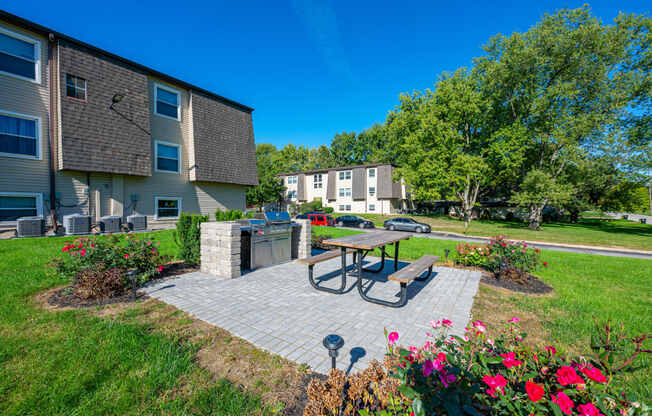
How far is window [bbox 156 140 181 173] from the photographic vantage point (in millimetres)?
14977

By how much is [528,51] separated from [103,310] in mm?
33236

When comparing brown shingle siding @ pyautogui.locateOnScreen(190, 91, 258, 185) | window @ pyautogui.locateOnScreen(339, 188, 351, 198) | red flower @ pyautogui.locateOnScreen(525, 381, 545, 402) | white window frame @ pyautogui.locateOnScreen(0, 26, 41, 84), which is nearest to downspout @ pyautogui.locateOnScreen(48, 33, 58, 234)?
white window frame @ pyautogui.locateOnScreen(0, 26, 41, 84)

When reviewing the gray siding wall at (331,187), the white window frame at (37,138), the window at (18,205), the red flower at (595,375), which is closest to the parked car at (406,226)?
the gray siding wall at (331,187)

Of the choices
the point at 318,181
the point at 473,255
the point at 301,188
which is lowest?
the point at 473,255

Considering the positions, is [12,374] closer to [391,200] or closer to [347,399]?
[347,399]

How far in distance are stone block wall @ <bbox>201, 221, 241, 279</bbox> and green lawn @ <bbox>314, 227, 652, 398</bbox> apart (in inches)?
208

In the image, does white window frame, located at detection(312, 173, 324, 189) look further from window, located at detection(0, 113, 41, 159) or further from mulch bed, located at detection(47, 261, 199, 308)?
mulch bed, located at detection(47, 261, 199, 308)

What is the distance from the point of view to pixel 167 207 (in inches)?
610

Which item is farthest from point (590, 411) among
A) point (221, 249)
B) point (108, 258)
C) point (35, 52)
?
point (35, 52)

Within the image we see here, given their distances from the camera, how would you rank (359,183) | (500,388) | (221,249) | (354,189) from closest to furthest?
(500,388), (221,249), (359,183), (354,189)

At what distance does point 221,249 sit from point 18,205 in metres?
11.9

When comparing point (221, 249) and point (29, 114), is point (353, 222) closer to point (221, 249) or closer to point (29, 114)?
point (221, 249)

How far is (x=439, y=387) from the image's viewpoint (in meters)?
1.65

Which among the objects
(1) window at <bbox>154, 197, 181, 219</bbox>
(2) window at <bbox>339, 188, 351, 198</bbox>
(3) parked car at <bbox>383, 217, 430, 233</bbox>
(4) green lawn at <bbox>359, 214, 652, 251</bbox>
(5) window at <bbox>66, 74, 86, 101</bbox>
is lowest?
(4) green lawn at <bbox>359, 214, 652, 251</bbox>
